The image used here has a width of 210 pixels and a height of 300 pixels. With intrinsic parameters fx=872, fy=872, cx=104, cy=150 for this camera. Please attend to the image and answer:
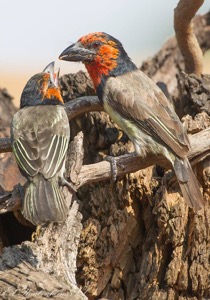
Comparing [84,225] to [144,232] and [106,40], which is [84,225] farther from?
[106,40]

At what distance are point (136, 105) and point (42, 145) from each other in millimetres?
956

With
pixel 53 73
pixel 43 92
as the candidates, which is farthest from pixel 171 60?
pixel 43 92

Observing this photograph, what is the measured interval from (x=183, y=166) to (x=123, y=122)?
0.69 metres

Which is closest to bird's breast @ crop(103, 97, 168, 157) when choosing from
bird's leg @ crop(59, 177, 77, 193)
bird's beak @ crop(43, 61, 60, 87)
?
bird's beak @ crop(43, 61, 60, 87)

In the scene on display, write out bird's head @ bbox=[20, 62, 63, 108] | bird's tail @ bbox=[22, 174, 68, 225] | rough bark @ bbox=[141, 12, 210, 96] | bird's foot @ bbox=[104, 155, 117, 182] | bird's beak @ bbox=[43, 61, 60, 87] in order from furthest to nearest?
rough bark @ bbox=[141, 12, 210, 96] → bird's beak @ bbox=[43, 61, 60, 87] → bird's head @ bbox=[20, 62, 63, 108] → bird's foot @ bbox=[104, 155, 117, 182] → bird's tail @ bbox=[22, 174, 68, 225]

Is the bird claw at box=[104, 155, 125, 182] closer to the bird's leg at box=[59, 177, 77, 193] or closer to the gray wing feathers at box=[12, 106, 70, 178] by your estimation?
the gray wing feathers at box=[12, 106, 70, 178]

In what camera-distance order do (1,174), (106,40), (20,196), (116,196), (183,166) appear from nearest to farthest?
(20,196)
(183,166)
(116,196)
(106,40)
(1,174)

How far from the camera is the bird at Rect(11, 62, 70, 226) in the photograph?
5844 millimetres

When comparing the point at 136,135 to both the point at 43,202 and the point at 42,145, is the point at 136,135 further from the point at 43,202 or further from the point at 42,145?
the point at 43,202

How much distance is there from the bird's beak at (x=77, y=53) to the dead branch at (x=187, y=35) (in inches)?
61.5

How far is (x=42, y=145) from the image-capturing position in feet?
21.0

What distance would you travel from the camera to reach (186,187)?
6.46 m

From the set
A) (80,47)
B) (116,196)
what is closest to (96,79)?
(80,47)

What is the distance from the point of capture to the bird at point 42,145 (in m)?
5.84
